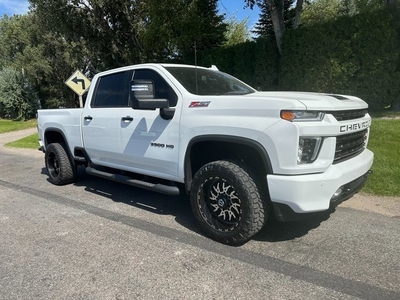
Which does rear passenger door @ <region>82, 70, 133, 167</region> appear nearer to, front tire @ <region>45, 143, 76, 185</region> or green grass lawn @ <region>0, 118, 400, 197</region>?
front tire @ <region>45, 143, 76, 185</region>

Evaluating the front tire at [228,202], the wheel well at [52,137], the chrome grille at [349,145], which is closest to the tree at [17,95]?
the wheel well at [52,137]

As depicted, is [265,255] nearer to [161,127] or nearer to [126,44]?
[161,127]

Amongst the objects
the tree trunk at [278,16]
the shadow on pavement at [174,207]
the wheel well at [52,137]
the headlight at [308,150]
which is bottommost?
the shadow on pavement at [174,207]

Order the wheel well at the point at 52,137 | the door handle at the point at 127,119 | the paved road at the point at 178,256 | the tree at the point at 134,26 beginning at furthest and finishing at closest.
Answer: the tree at the point at 134,26 → the wheel well at the point at 52,137 → the door handle at the point at 127,119 → the paved road at the point at 178,256

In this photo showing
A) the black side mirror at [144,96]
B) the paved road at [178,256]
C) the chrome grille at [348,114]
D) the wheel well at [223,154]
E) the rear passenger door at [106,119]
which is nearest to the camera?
the paved road at [178,256]

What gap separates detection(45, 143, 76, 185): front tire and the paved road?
1086mm

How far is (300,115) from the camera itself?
3047mm

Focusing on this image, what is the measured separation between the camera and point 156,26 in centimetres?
1321

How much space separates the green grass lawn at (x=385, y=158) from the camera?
5160mm

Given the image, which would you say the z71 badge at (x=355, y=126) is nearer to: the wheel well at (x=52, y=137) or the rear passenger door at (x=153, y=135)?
the rear passenger door at (x=153, y=135)

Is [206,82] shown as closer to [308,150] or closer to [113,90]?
[113,90]

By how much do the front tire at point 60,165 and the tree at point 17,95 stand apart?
844 inches

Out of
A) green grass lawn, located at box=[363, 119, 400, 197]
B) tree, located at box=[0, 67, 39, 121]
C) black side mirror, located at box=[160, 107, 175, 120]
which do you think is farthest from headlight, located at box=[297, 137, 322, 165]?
tree, located at box=[0, 67, 39, 121]

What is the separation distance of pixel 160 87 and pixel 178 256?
7.00 ft
